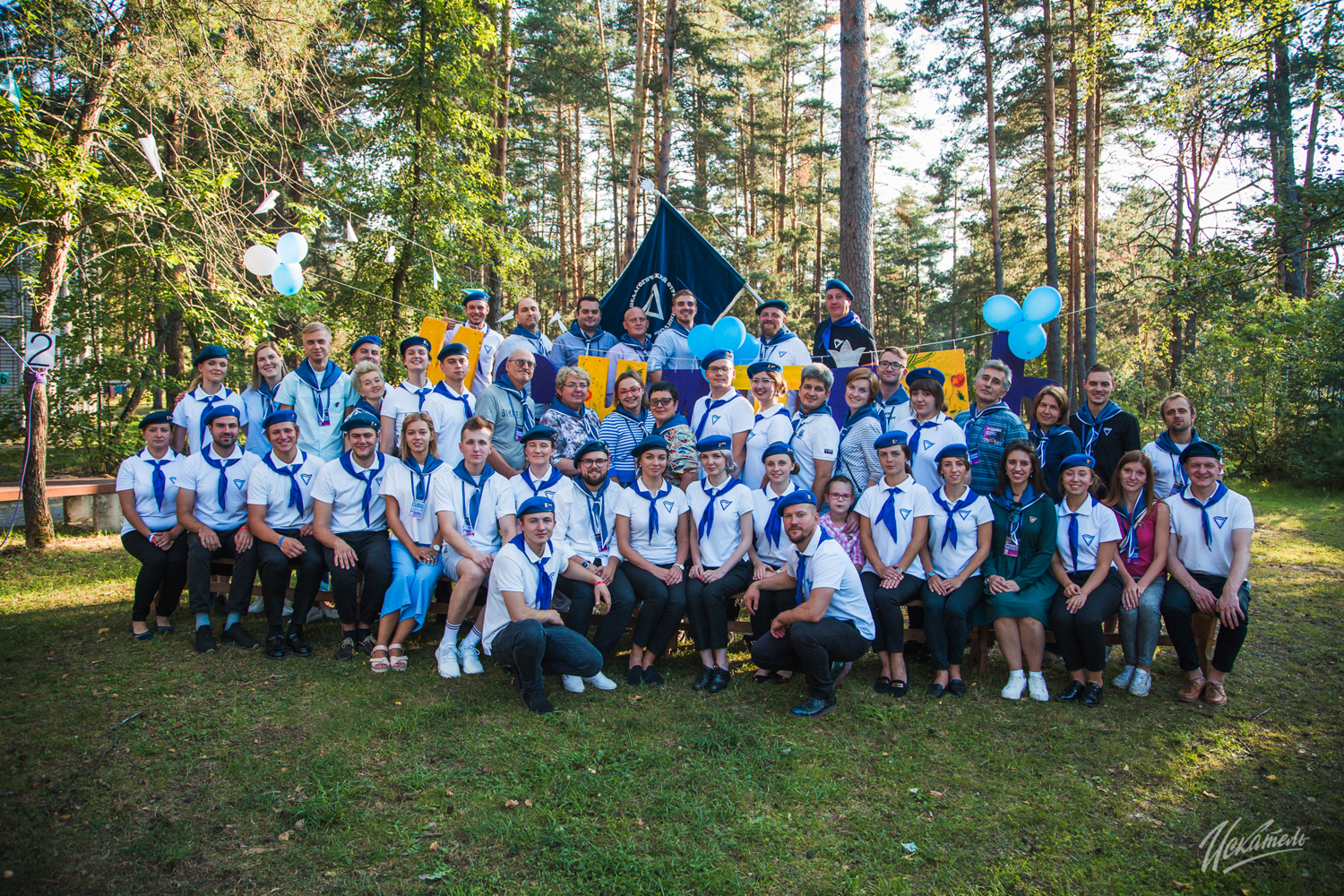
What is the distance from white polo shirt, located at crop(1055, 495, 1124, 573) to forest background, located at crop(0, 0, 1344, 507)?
3815 mm

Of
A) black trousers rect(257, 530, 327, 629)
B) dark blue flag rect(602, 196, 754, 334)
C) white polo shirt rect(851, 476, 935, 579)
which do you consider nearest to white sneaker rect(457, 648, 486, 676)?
black trousers rect(257, 530, 327, 629)

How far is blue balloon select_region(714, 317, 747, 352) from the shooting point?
6086 mm

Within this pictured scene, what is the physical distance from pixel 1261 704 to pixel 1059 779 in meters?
1.91

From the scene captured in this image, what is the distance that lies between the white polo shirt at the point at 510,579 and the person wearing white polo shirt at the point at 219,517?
195 cm

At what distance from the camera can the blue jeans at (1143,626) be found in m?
4.56

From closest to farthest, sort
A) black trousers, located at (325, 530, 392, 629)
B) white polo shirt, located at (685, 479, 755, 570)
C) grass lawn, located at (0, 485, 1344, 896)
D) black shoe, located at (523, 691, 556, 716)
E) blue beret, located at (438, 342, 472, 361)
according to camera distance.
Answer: grass lawn, located at (0, 485, 1344, 896), black shoe, located at (523, 691, 556, 716), white polo shirt, located at (685, 479, 755, 570), black trousers, located at (325, 530, 392, 629), blue beret, located at (438, 342, 472, 361)

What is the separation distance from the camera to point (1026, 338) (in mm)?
6094

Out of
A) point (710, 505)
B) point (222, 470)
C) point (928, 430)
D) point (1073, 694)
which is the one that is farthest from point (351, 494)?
point (1073, 694)

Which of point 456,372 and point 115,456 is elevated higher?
point 456,372

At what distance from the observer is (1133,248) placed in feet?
83.0

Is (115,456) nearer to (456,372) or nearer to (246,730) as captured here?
(456,372)

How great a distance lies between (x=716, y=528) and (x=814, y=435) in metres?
0.99

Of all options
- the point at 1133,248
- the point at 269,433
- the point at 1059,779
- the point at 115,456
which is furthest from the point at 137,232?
the point at 1133,248

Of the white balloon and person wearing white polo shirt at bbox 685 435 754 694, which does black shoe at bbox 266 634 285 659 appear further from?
the white balloon
